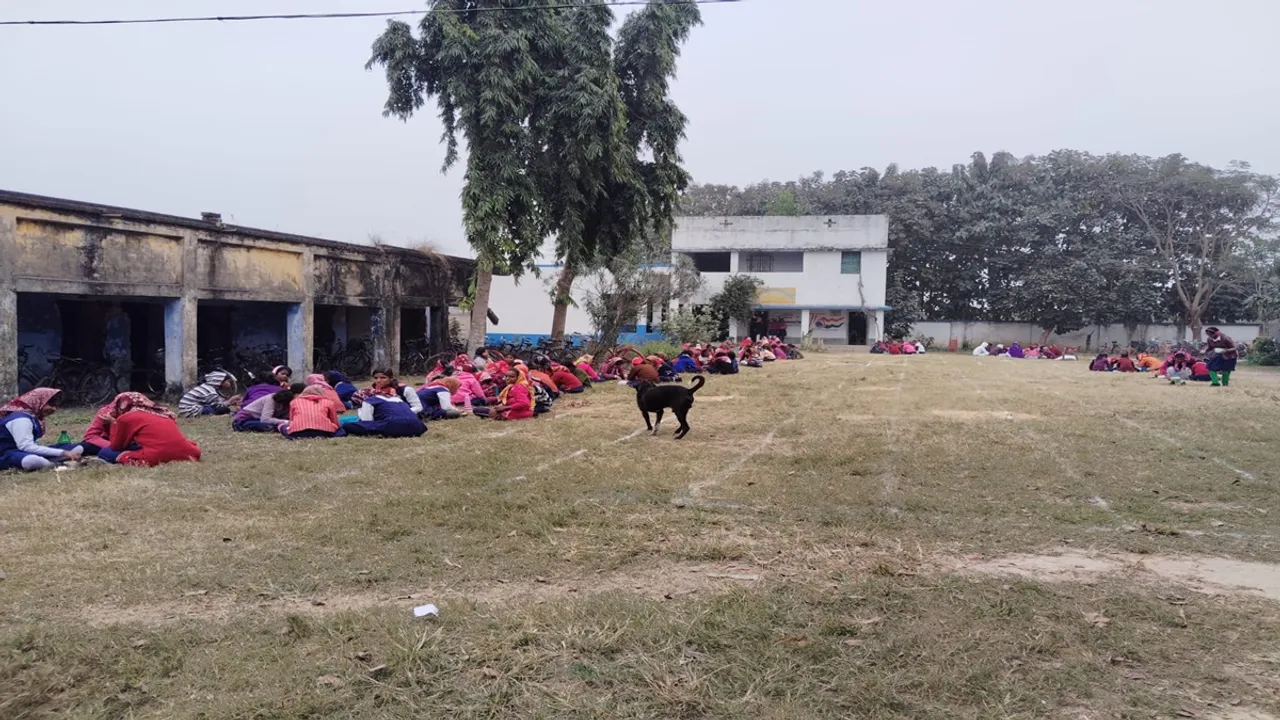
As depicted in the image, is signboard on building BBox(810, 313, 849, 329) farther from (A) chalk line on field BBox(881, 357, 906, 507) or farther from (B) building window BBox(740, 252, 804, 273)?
(A) chalk line on field BBox(881, 357, 906, 507)

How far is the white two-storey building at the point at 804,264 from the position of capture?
41.2 meters

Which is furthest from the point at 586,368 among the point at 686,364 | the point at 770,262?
the point at 770,262

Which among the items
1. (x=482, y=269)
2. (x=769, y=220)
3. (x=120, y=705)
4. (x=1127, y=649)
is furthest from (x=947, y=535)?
(x=769, y=220)

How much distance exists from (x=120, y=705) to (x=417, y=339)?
19381 mm

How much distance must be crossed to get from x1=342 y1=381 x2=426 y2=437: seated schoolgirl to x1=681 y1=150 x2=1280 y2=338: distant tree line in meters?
38.5

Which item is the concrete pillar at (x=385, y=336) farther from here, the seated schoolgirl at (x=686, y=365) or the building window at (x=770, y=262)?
the building window at (x=770, y=262)

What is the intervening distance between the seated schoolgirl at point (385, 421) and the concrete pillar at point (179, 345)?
542 cm

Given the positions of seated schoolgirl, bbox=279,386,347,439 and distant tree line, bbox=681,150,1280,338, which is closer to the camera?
seated schoolgirl, bbox=279,386,347,439

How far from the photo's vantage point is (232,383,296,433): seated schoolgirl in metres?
10.4

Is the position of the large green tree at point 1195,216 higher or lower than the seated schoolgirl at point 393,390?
higher

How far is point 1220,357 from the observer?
1898 cm

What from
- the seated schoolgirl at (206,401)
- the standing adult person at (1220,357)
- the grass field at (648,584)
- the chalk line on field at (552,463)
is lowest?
the grass field at (648,584)

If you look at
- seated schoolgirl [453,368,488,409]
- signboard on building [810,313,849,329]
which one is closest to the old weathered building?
seated schoolgirl [453,368,488,409]

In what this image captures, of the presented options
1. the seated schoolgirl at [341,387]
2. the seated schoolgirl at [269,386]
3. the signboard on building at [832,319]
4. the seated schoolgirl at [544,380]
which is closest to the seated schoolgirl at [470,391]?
the seated schoolgirl at [544,380]
